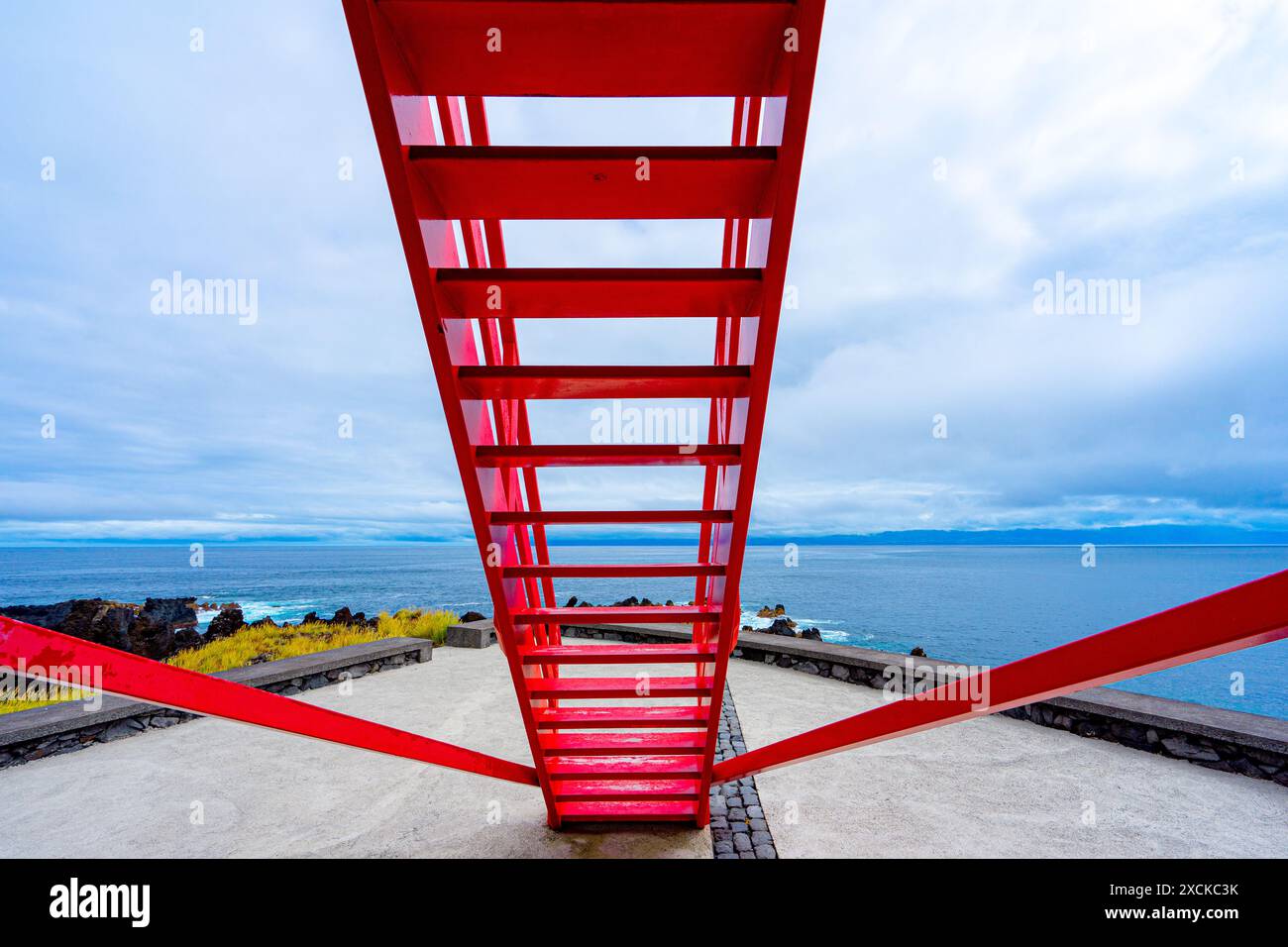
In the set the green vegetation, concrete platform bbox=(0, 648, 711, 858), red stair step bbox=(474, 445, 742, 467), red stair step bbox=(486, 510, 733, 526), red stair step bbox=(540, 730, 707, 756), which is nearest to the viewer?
red stair step bbox=(474, 445, 742, 467)

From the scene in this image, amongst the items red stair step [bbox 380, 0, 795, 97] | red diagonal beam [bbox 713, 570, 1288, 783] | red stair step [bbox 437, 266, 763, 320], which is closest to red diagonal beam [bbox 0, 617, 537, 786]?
red stair step [bbox 437, 266, 763, 320]

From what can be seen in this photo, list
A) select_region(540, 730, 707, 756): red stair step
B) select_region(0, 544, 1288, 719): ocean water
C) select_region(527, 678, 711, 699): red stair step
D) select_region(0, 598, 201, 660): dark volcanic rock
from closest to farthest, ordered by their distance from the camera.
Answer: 1. select_region(527, 678, 711, 699): red stair step
2. select_region(540, 730, 707, 756): red stair step
3. select_region(0, 598, 201, 660): dark volcanic rock
4. select_region(0, 544, 1288, 719): ocean water

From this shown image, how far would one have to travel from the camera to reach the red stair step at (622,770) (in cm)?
352

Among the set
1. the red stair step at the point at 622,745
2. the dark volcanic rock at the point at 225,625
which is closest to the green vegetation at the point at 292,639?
the dark volcanic rock at the point at 225,625

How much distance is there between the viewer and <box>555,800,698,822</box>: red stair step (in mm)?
3736

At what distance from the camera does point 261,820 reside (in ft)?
12.3

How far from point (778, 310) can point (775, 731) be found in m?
4.95

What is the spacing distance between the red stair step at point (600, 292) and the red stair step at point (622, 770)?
9.28 ft

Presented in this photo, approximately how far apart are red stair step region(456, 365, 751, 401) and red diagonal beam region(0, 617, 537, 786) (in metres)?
1.06

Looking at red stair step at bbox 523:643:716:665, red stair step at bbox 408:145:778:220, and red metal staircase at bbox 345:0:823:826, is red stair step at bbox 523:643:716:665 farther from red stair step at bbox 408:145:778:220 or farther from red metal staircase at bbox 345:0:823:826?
red stair step at bbox 408:145:778:220

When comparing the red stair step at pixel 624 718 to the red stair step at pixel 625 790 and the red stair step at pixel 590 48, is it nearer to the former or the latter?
the red stair step at pixel 625 790
